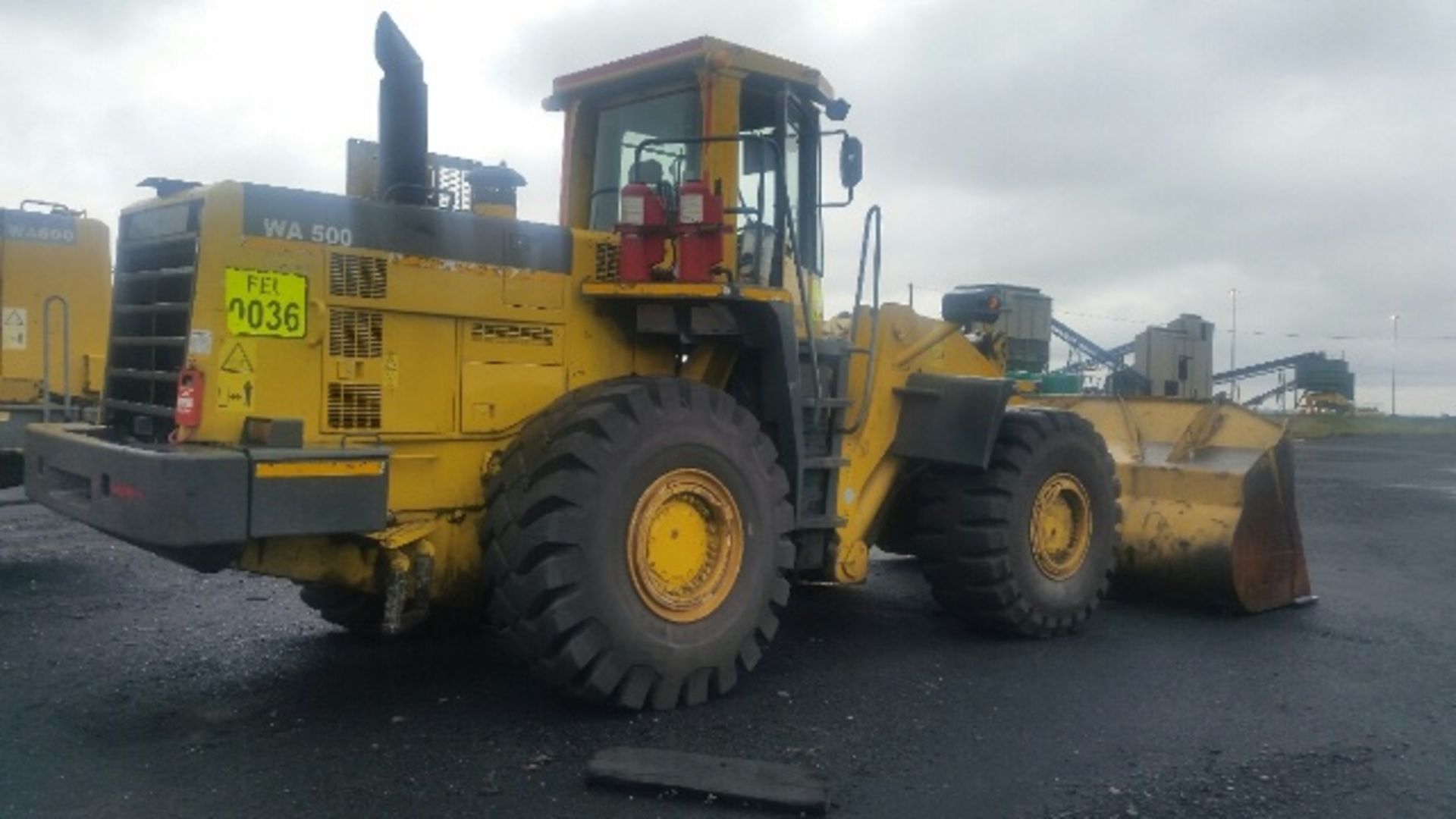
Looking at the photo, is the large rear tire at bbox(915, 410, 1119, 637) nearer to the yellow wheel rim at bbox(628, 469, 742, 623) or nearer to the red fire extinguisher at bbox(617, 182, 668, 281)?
the yellow wheel rim at bbox(628, 469, 742, 623)

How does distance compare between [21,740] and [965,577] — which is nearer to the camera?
[21,740]

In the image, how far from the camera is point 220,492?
446 centimetres

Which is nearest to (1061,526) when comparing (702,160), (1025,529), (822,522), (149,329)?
(1025,529)

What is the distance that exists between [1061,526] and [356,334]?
4.33 metres

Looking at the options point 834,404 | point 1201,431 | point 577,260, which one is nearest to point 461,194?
point 577,260

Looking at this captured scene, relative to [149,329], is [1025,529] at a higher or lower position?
lower

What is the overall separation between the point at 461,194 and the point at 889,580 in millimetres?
4575

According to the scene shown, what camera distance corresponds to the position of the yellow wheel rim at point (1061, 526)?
7.22m

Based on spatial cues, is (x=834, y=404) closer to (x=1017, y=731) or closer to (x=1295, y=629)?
(x=1017, y=731)

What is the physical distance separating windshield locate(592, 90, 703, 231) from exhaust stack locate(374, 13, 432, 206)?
3.85 feet

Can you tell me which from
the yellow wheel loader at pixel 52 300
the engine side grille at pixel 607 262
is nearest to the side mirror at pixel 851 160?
the engine side grille at pixel 607 262

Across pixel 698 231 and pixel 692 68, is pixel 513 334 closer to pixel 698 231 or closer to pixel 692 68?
pixel 698 231

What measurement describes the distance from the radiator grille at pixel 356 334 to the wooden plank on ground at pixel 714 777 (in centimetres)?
197

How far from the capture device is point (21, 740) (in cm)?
477
